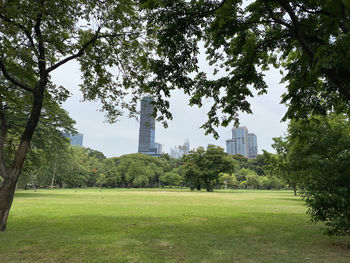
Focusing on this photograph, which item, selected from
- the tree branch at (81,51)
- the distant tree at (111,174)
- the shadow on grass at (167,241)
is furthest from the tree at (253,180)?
the tree branch at (81,51)

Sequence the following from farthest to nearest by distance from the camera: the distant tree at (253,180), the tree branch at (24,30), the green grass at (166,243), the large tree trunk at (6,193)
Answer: the distant tree at (253,180) → the large tree trunk at (6,193) → the tree branch at (24,30) → the green grass at (166,243)

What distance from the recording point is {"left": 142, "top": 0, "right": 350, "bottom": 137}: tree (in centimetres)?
637

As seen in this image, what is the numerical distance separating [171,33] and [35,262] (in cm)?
660

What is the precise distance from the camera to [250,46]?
8062 millimetres

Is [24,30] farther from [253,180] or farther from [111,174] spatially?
[111,174]

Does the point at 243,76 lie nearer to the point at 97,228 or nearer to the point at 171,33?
the point at 171,33

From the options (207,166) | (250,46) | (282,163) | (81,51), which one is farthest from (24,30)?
(207,166)

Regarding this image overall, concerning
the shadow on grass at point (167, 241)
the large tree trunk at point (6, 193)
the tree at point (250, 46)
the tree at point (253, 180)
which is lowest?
the shadow on grass at point (167, 241)

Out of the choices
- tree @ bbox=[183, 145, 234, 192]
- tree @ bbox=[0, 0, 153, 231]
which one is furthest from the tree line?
tree @ bbox=[0, 0, 153, 231]

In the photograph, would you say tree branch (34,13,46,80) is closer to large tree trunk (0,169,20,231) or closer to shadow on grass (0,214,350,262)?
large tree trunk (0,169,20,231)

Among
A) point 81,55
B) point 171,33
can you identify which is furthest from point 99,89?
point 171,33

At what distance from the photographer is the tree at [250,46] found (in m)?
6.37

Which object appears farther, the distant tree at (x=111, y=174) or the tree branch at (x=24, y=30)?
the distant tree at (x=111, y=174)

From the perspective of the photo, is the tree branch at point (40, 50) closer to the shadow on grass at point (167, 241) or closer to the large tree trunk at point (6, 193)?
the large tree trunk at point (6, 193)
